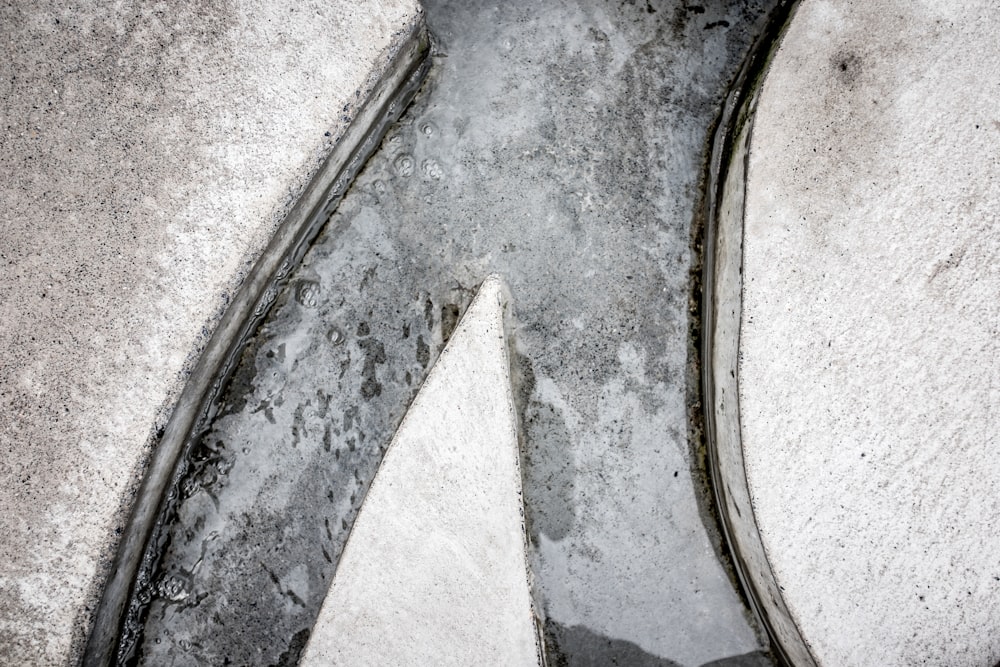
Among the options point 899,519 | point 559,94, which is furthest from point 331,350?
point 899,519

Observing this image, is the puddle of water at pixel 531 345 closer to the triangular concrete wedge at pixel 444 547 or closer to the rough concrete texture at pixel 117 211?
the triangular concrete wedge at pixel 444 547

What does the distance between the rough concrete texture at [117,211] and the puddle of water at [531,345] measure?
23 centimetres

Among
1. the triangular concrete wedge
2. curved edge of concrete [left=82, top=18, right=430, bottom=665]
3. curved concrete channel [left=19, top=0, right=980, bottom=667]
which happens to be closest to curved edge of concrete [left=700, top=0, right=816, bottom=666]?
curved concrete channel [left=19, top=0, right=980, bottom=667]

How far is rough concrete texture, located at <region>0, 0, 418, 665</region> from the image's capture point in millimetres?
1182

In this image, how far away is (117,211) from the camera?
123 cm

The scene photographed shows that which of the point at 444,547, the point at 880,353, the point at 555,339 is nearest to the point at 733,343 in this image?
the point at 880,353

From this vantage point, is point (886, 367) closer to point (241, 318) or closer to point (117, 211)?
point (241, 318)

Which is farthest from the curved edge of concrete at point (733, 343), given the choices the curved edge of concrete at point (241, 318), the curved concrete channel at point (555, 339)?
the curved edge of concrete at point (241, 318)

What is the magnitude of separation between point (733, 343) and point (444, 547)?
766mm

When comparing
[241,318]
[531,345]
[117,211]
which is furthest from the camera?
[531,345]

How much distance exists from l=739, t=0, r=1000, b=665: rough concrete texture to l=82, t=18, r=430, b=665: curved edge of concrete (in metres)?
0.85

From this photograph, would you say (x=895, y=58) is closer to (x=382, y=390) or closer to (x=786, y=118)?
(x=786, y=118)

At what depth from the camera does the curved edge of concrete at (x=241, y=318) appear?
4.11 ft

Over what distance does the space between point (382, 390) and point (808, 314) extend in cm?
96
